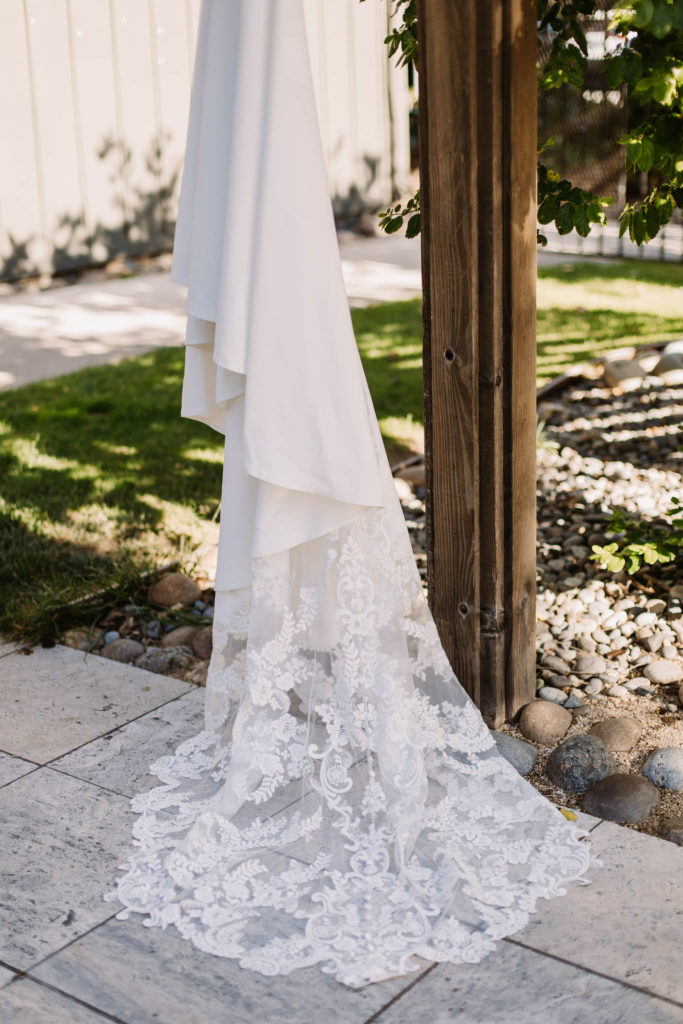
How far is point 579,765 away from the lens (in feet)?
9.38

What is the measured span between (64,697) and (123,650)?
0.37 metres

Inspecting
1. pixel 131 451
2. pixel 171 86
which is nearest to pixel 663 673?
pixel 131 451

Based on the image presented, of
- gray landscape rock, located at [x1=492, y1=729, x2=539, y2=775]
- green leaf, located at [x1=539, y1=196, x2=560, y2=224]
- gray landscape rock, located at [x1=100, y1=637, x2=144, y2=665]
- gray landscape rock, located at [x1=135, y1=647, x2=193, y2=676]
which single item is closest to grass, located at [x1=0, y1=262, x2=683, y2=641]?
gray landscape rock, located at [x1=100, y1=637, x2=144, y2=665]

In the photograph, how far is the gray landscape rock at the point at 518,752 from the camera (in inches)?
115

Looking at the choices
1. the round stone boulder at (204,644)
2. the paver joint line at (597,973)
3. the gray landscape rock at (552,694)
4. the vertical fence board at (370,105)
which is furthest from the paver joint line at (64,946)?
the vertical fence board at (370,105)

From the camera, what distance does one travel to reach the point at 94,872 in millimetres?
2566

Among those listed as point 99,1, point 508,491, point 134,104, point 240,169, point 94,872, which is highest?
point 99,1

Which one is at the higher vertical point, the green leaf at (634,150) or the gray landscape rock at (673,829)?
the green leaf at (634,150)

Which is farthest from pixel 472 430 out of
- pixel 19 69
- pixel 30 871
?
pixel 19 69

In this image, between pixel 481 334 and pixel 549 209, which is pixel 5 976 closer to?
pixel 481 334

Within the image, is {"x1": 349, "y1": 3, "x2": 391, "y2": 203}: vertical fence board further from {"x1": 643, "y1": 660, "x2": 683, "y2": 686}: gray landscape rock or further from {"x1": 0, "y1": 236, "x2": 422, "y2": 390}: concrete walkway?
{"x1": 643, "y1": 660, "x2": 683, "y2": 686}: gray landscape rock

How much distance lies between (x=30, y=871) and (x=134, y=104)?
27.3 ft

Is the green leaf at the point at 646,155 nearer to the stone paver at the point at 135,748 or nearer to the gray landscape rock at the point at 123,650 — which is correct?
the stone paver at the point at 135,748

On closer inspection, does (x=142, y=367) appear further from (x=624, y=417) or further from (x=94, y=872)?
(x=94, y=872)
